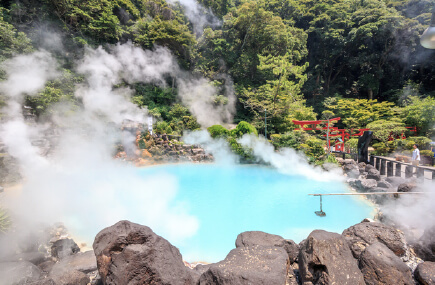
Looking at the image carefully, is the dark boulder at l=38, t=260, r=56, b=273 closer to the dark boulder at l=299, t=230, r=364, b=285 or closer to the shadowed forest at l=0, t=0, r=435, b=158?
the dark boulder at l=299, t=230, r=364, b=285

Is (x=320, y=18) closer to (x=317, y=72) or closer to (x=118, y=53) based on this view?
(x=317, y=72)

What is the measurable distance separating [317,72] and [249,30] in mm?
7628

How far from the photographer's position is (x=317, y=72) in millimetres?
19156

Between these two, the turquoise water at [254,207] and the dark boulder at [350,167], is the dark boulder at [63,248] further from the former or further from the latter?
the dark boulder at [350,167]

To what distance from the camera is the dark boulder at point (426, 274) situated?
2182 millimetres

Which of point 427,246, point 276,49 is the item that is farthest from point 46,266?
point 276,49

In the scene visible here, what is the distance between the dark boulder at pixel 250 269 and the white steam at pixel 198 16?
21510 mm

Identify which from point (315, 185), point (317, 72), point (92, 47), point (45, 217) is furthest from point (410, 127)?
point (92, 47)

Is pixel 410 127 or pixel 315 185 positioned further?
pixel 410 127

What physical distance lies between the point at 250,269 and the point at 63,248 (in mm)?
3740

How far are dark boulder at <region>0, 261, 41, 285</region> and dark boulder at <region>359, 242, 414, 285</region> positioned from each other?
13.7 feet

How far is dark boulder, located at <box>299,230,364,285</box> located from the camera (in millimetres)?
2047

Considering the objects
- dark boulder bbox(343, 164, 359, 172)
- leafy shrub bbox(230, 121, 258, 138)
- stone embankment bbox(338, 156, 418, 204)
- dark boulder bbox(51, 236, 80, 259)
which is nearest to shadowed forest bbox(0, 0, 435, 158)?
leafy shrub bbox(230, 121, 258, 138)

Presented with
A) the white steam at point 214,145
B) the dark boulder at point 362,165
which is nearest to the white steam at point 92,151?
the white steam at point 214,145
